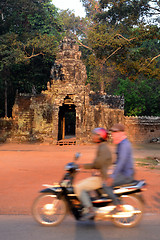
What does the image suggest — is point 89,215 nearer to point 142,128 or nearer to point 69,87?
point 69,87

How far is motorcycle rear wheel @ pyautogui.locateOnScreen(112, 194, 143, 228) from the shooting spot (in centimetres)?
467

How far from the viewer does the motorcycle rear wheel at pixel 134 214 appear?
4668 millimetres

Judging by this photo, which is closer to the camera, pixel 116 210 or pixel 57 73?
pixel 116 210

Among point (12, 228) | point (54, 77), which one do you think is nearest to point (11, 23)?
point (54, 77)

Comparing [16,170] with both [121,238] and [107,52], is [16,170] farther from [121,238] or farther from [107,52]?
[107,52]

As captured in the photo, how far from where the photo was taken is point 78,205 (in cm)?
461

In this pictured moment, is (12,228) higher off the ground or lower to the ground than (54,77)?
lower

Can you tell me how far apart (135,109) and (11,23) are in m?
18.7

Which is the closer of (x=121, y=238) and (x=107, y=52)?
(x=121, y=238)

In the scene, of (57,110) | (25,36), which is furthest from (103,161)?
(25,36)

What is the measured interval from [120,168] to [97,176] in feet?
1.40

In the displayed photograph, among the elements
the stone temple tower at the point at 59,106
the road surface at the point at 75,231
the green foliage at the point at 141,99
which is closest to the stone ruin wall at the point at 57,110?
the stone temple tower at the point at 59,106

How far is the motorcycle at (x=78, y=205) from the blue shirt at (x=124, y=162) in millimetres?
220

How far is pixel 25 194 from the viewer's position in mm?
7070
